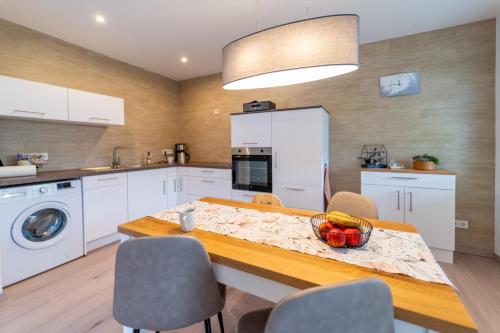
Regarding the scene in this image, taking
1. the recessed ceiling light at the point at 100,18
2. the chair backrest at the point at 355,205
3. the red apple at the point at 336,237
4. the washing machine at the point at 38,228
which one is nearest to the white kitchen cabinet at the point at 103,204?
the washing machine at the point at 38,228

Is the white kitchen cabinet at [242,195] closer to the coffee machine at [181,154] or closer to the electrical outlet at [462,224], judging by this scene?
the coffee machine at [181,154]

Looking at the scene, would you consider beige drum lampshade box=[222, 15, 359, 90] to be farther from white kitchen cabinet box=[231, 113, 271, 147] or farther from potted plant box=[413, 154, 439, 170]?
potted plant box=[413, 154, 439, 170]

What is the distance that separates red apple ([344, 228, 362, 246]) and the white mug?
29.5 inches

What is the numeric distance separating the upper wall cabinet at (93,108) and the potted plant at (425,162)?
364cm

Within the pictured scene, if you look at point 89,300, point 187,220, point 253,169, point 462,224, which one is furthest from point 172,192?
point 462,224

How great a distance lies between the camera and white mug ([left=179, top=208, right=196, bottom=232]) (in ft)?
3.92

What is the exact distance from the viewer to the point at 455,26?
254 centimetres

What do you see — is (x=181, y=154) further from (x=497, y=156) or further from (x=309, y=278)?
(x=497, y=156)

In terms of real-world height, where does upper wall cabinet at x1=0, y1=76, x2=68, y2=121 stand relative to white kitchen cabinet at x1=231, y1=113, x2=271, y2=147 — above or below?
above

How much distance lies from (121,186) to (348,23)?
2.92 meters

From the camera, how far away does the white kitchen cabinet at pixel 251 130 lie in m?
2.96

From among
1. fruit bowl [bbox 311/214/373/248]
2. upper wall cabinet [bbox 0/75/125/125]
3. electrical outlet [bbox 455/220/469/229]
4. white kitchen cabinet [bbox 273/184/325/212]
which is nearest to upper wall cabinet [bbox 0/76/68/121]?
upper wall cabinet [bbox 0/75/125/125]

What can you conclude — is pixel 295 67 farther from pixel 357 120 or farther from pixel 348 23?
pixel 357 120

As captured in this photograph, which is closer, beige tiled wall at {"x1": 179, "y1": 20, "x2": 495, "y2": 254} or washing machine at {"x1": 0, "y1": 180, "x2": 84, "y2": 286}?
washing machine at {"x1": 0, "y1": 180, "x2": 84, "y2": 286}
